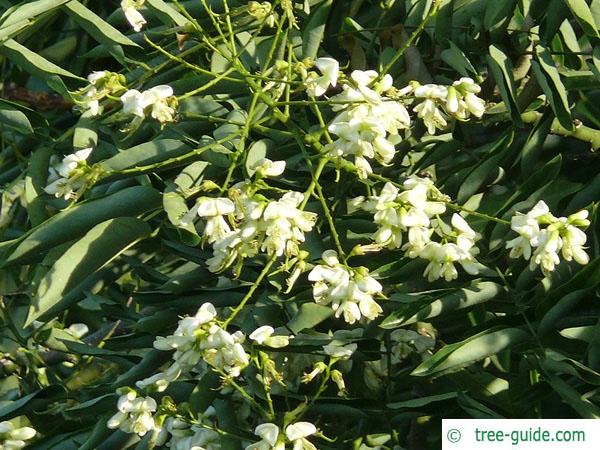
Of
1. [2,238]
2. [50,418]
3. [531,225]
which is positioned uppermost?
[531,225]

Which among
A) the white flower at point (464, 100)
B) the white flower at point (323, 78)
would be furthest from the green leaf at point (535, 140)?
the white flower at point (323, 78)

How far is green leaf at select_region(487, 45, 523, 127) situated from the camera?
1.14 metres

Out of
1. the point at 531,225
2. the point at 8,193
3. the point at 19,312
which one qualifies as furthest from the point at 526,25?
the point at 19,312

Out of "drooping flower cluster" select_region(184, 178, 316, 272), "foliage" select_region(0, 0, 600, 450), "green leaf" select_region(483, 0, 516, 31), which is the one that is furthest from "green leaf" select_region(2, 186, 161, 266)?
"green leaf" select_region(483, 0, 516, 31)

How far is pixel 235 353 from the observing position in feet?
3.43

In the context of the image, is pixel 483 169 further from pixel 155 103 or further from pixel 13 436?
pixel 13 436

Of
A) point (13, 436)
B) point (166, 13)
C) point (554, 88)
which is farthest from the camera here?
point (13, 436)

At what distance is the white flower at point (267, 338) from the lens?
108 cm

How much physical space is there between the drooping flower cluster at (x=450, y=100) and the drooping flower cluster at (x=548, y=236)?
10 centimetres

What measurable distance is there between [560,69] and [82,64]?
773mm

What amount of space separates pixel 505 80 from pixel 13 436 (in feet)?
2.08

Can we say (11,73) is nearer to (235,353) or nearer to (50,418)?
(50,418)

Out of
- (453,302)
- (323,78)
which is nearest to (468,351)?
(453,302)

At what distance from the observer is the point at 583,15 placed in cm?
111
